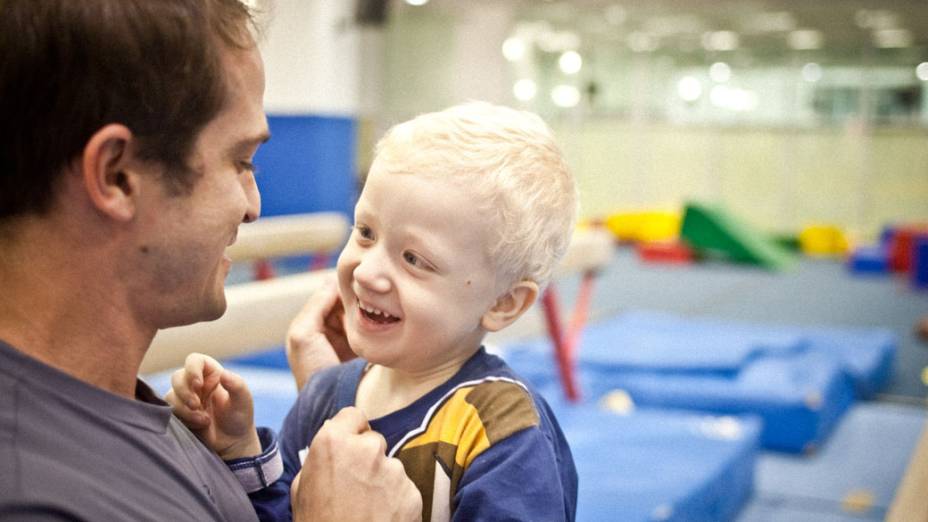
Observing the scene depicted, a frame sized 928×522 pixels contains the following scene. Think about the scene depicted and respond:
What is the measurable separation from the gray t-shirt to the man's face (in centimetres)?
12

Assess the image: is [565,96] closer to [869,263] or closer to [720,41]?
[720,41]

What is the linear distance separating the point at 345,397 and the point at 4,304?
2.02 feet

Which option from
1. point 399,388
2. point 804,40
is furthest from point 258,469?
point 804,40

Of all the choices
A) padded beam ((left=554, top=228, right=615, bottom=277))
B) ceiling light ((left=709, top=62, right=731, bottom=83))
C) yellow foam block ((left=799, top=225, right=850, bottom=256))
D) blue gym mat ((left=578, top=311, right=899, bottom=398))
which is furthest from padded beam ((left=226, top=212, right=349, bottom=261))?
ceiling light ((left=709, top=62, right=731, bottom=83))

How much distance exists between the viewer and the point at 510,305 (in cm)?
150

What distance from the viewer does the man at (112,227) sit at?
920mm

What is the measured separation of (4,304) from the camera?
100 cm

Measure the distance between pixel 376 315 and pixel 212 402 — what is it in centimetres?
26

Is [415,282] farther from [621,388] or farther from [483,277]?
[621,388]

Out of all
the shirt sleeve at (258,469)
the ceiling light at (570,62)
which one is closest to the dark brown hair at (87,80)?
the shirt sleeve at (258,469)

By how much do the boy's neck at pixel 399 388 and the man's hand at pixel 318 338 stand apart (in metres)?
0.19

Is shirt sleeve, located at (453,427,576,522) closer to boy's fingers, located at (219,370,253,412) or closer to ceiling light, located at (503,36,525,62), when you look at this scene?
boy's fingers, located at (219,370,253,412)

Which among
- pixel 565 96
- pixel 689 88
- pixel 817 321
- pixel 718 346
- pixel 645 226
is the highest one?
pixel 689 88

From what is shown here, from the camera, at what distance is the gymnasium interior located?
3.65m
